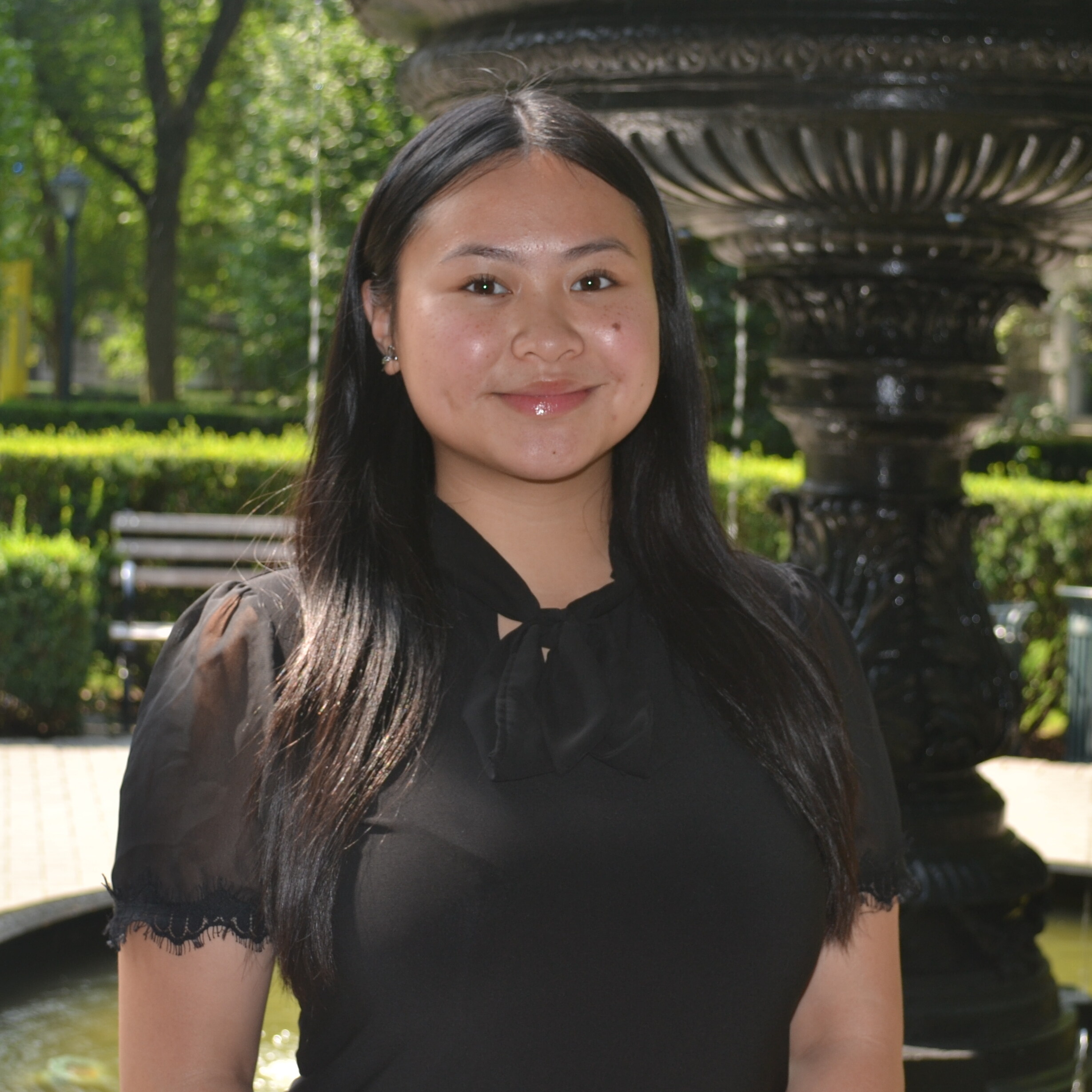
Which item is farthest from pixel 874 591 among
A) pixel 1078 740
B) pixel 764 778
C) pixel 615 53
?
pixel 1078 740

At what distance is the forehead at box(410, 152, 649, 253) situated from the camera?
1.76 metres

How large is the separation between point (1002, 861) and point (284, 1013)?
1562 mm

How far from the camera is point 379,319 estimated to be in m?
1.87

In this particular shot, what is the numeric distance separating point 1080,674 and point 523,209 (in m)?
6.49

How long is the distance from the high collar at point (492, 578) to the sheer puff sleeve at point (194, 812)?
0.87 feet

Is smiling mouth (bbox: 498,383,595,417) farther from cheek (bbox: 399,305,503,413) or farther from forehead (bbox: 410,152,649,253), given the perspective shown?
forehead (bbox: 410,152,649,253)

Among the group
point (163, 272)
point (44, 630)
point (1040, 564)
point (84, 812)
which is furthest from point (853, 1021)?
point (163, 272)

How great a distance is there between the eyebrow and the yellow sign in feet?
78.5

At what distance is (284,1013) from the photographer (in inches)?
141

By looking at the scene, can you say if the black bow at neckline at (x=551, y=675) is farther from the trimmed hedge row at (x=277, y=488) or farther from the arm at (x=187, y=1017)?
the trimmed hedge row at (x=277, y=488)

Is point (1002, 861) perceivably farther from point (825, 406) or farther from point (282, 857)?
point (282, 857)

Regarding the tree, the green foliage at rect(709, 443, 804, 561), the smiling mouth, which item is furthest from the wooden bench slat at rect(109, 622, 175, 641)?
the tree

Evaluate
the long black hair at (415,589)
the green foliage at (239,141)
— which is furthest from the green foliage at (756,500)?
the long black hair at (415,589)

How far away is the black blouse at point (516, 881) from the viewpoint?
5.31 ft
